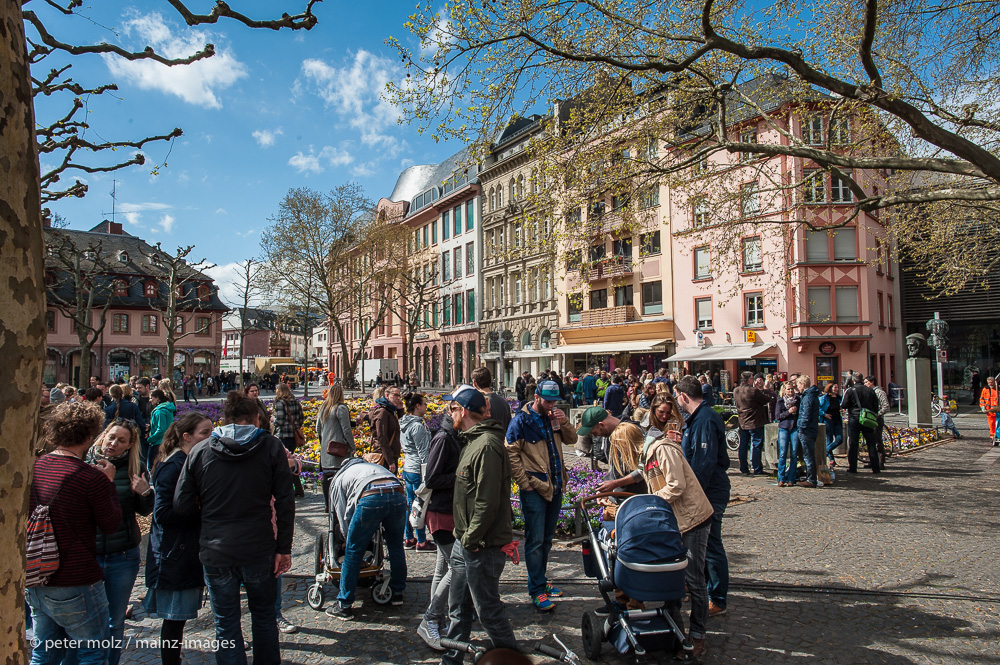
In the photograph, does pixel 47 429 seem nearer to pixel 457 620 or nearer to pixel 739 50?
pixel 457 620

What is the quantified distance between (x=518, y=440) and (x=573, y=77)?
6441mm

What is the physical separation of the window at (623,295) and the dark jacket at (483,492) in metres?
33.1

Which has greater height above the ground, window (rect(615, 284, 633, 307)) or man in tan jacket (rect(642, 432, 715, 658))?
window (rect(615, 284, 633, 307))

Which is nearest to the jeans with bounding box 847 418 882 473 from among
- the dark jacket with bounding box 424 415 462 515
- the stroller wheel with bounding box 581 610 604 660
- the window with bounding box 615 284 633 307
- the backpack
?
the stroller wheel with bounding box 581 610 604 660

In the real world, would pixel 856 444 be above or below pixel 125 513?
below

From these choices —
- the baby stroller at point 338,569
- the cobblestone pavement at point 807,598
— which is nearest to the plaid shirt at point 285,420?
the cobblestone pavement at point 807,598

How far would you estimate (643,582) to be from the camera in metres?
3.98

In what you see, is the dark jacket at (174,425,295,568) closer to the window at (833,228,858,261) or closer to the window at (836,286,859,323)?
the window at (836,286,859,323)

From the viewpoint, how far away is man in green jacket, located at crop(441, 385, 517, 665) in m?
3.76

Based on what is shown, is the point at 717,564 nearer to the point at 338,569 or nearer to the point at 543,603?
the point at 543,603

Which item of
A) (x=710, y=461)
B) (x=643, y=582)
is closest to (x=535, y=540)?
(x=643, y=582)

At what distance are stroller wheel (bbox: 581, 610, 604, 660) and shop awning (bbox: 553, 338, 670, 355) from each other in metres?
29.5

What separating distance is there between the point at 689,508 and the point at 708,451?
19.4 inches

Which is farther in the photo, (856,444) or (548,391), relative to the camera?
(856,444)
